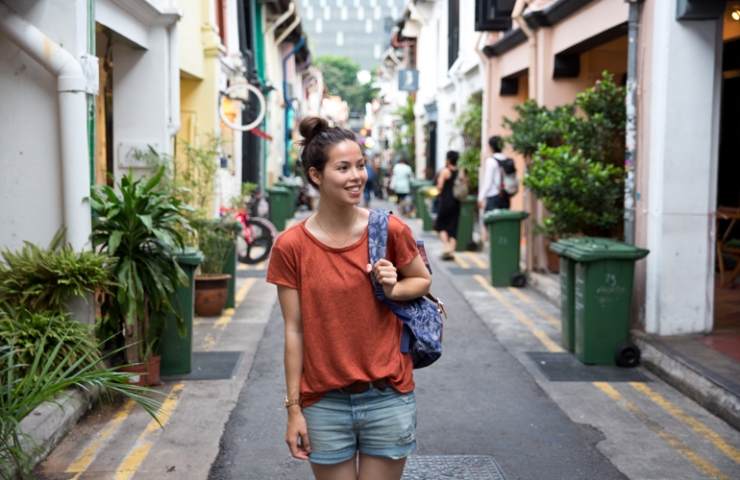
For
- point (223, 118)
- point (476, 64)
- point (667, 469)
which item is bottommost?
point (667, 469)

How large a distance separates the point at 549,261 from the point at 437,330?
9327 millimetres

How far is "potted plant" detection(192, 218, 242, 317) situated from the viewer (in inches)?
377

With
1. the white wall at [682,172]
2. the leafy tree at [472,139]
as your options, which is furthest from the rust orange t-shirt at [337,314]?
the leafy tree at [472,139]

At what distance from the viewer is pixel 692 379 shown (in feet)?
21.9

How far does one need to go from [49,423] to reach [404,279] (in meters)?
3.13

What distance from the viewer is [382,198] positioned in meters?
34.0

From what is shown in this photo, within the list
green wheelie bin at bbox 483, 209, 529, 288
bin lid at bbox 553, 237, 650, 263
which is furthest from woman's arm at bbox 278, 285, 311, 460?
green wheelie bin at bbox 483, 209, 529, 288

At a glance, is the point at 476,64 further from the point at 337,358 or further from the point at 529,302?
the point at 337,358

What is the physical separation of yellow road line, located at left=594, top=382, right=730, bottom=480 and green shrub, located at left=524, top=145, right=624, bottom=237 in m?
2.44

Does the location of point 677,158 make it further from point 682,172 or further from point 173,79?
point 173,79

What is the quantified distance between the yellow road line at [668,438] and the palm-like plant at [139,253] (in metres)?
3.37

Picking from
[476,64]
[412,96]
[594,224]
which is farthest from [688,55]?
[412,96]

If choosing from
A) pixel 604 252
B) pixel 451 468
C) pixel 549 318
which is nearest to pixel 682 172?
pixel 604 252

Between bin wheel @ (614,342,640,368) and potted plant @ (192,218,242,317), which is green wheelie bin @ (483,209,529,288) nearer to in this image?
potted plant @ (192,218,242,317)
